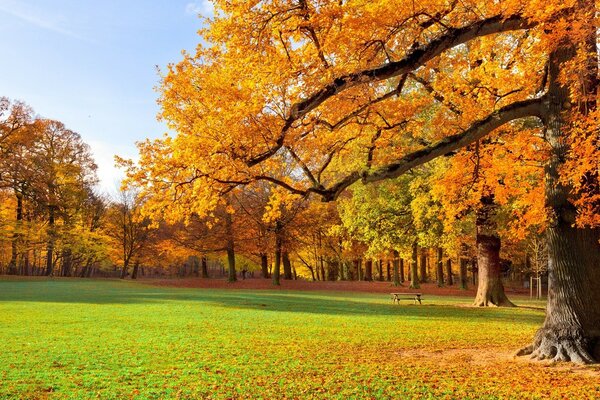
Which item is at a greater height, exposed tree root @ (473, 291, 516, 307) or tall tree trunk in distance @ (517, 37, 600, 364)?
tall tree trunk in distance @ (517, 37, 600, 364)

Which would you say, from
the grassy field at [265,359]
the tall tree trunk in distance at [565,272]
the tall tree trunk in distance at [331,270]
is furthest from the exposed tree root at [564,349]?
the tall tree trunk in distance at [331,270]

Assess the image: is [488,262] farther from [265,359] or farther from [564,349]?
[265,359]

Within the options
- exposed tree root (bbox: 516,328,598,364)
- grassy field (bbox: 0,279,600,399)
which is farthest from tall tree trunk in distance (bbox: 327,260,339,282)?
exposed tree root (bbox: 516,328,598,364)

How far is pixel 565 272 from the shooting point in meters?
9.41

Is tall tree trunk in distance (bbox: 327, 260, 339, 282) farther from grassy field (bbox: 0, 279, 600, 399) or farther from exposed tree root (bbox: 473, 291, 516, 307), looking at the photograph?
grassy field (bbox: 0, 279, 600, 399)

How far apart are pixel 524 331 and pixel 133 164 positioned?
39.9 feet

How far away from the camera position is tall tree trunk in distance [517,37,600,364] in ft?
29.8

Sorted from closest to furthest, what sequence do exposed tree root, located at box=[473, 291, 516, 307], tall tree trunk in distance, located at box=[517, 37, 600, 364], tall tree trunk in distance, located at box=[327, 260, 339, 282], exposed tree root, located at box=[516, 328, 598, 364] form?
1. exposed tree root, located at box=[516, 328, 598, 364]
2. tall tree trunk in distance, located at box=[517, 37, 600, 364]
3. exposed tree root, located at box=[473, 291, 516, 307]
4. tall tree trunk in distance, located at box=[327, 260, 339, 282]

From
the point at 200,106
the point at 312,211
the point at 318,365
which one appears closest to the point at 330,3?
the point at 200,106

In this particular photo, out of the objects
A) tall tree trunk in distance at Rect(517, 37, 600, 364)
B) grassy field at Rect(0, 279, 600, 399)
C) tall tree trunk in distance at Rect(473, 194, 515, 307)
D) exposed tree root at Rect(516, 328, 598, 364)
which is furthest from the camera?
tall tree trunk in distance at Rect(473, 194, 515, 307)

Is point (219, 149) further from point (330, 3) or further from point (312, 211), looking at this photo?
point (312, 211)

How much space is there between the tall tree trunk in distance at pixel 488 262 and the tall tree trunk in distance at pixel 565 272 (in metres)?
13.0

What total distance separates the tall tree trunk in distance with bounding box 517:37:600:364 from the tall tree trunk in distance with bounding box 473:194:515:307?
42.6 feet

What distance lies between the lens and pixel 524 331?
14.2 metres
